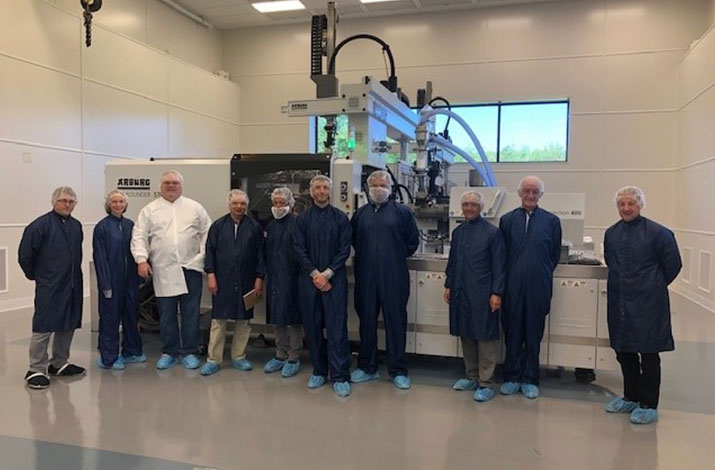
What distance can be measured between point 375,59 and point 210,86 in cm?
314

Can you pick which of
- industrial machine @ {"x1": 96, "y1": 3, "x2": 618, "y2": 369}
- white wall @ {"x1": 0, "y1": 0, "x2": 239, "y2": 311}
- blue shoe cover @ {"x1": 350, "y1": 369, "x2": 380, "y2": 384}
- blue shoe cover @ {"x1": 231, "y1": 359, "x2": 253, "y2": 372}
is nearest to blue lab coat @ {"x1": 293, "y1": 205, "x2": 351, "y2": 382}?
blue shoe cover @ {"x1": 350, "y1": 369, "x2": 380, "y2": 384}

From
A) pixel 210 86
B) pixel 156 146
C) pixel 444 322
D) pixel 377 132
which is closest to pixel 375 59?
pixel 210 86

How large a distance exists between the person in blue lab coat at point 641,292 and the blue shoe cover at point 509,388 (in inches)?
27.5

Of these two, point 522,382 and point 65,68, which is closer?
point 522,382

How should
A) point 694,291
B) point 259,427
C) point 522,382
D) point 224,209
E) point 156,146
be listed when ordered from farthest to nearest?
point 156,146 < point 694,291 < point 224,209 < point 522,382 < point 259,427

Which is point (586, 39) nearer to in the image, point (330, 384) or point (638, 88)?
point (638, 88)

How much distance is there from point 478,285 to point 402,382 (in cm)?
86

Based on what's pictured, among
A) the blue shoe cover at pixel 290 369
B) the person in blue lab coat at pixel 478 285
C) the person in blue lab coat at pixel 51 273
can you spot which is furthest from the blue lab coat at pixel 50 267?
the person in blue lab coat at pixel 478 285

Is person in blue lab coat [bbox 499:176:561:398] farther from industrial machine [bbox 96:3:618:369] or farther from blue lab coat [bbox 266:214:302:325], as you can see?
blue lab coat [bbox 266:214:302:325]

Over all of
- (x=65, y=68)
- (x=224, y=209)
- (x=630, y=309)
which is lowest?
(x=630, y=309)

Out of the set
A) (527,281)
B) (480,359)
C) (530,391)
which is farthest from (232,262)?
(530,391)

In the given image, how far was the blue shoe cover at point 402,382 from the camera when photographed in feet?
12.2

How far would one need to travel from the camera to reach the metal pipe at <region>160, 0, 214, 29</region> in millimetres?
9368

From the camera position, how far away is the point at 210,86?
1016 cm
